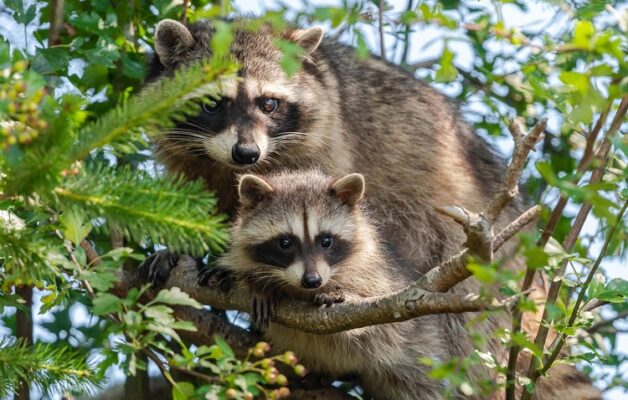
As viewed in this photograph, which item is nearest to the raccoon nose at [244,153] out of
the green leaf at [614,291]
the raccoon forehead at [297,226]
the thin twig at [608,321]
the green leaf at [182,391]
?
the raccoon forehead at [297,226]

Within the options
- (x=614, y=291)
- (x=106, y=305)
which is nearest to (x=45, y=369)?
(x=106, y=305)

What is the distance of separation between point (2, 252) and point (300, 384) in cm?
213

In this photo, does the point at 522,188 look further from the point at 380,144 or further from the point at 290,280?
the point at 290,280

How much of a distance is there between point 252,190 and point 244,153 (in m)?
0.19

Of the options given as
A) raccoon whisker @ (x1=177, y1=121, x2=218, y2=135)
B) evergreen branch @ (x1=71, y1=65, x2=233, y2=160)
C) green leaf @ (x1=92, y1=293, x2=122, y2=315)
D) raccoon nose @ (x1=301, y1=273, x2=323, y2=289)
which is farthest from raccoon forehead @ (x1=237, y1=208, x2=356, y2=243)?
evergreen branch @ (x1=71, y1=65, x2=233, y2=160)

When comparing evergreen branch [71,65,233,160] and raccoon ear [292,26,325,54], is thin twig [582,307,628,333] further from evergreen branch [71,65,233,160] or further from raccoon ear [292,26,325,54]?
evergreen branch [71,65,233,160]

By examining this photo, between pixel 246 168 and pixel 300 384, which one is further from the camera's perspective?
pixel 246 168

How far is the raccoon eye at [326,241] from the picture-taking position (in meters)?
4.83

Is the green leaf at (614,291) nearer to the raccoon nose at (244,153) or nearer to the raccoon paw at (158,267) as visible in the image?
the raccoon nose at (244,153)

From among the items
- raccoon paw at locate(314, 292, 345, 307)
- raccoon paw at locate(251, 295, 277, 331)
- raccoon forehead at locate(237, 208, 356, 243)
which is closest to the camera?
raccoon paw at locate(314, 292, 345, 307)

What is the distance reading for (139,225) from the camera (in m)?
2.93

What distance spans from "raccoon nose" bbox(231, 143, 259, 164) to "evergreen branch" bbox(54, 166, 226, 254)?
1.92 metres

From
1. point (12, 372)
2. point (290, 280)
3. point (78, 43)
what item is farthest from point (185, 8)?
point (12, 372)

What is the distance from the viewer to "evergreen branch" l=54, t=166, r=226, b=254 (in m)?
2.87
